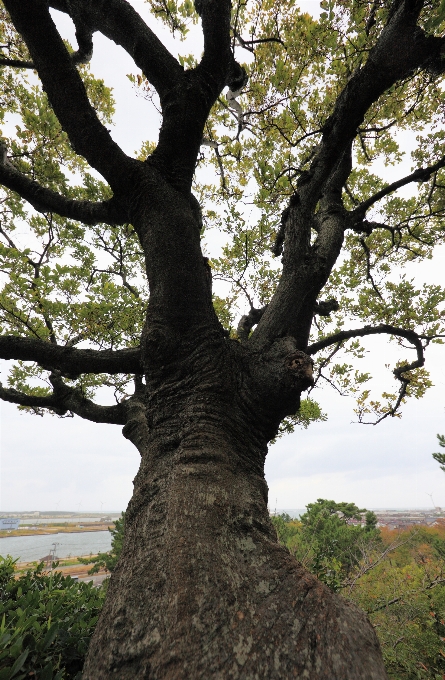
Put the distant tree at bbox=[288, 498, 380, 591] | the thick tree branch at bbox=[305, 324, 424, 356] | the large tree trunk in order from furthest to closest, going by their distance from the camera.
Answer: the distant tree at bbox=[288, 498, 380, 591], the thick tree branch at bbox=[305, 324, 424, 356], the large tree trunk

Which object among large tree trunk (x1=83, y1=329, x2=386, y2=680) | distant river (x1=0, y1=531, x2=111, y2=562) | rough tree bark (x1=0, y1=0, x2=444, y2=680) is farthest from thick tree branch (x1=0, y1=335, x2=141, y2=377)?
distant river (x1=0, y1=531, x2=111, y2=562)

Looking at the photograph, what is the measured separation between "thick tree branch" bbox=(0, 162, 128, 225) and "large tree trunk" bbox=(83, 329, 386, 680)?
6.85ft

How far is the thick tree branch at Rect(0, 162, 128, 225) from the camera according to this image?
9.74 feet

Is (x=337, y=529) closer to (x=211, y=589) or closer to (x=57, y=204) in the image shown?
(x=211, y=589)

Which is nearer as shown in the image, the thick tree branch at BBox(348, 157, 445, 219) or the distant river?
the thick tree branch at BBox(348, 157, 445, 219)

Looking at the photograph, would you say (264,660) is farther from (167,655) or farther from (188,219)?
(188,219)

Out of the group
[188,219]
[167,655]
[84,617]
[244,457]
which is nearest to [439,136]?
[188,219]

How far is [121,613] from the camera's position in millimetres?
1170

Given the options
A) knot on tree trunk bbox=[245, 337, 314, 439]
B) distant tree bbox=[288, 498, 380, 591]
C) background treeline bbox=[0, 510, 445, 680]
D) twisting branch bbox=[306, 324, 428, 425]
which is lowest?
distant tree bbox=[288, 498, 380, 591]

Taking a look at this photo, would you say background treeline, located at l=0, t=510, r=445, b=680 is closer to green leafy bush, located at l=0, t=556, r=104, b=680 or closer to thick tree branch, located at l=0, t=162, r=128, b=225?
green leafy bush, located at l=0, t=556, r=104, b=680

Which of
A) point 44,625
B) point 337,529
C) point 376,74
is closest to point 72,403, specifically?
point 44,625

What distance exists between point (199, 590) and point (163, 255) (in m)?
2.00

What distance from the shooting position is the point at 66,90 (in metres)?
2.50

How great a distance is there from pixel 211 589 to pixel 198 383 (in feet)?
3.83
